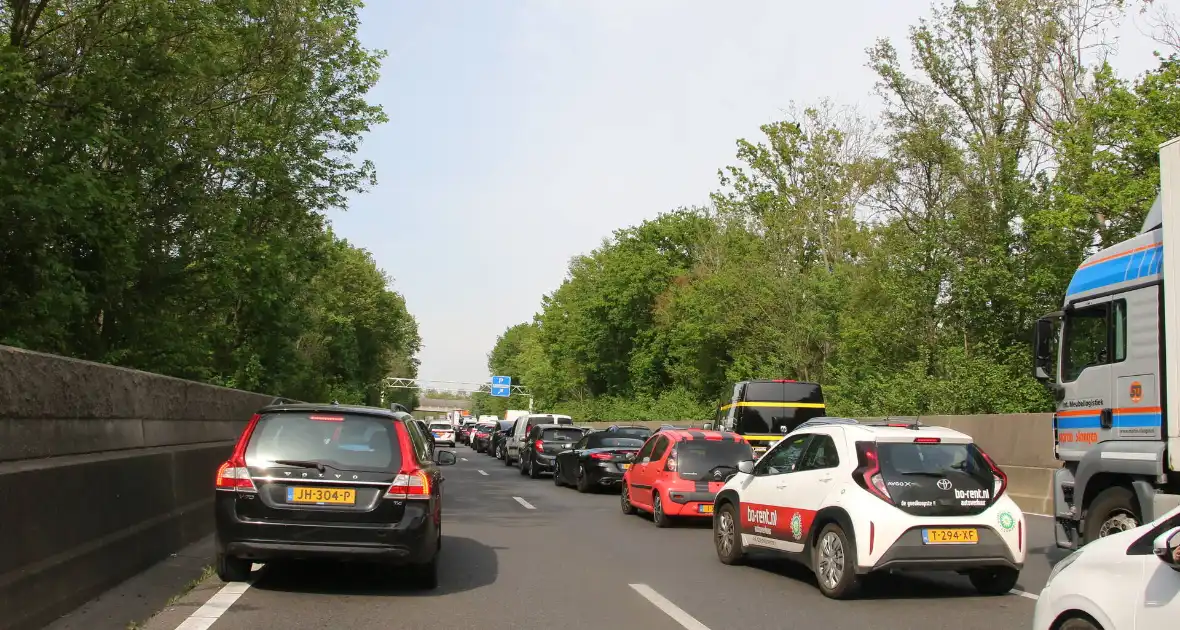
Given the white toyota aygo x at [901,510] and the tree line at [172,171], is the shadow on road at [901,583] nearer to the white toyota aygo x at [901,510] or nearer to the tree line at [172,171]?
the white toyota aygo x at [901,510]

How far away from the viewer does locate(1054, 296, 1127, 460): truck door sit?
10.5 m

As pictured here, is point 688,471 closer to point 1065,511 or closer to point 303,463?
point 1065,511

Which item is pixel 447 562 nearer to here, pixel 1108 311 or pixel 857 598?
pixel 857 598

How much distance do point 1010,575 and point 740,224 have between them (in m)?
52.9

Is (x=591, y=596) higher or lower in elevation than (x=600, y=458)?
lower

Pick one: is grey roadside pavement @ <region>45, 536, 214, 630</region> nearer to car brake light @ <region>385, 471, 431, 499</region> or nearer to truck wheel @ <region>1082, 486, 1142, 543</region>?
car brake light @ <region>385, 471, 431, 499</region>

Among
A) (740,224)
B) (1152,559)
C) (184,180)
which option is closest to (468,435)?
(740,224)

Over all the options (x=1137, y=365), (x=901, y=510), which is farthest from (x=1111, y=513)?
(x=901, y=510)

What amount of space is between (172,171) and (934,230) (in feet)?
80.5

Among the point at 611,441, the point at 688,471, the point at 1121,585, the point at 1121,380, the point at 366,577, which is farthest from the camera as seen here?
the point at 611,441

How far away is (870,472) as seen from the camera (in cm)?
921

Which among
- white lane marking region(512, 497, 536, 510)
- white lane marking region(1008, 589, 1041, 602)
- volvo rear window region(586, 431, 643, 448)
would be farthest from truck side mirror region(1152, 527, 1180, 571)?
volvo rear window region(586, 431, 643, 448)

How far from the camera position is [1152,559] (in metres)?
4.99

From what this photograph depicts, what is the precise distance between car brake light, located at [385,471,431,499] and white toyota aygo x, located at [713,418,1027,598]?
136 inches
